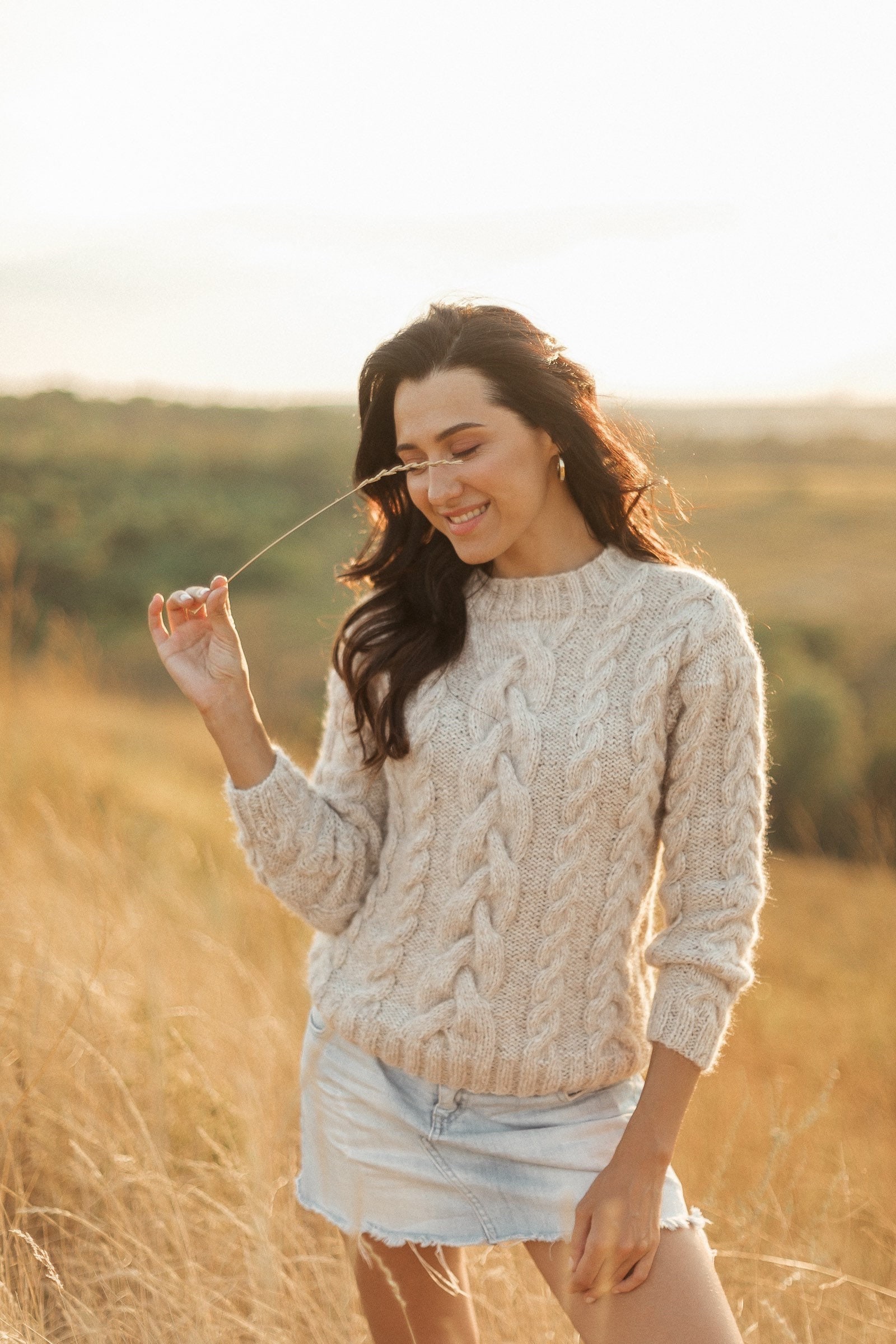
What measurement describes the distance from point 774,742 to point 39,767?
872cm

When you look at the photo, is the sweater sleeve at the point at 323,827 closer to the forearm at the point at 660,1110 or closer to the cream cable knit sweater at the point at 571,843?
the cream cable knit sweater at the point at 571,843

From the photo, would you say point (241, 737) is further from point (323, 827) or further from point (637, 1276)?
point (637, 1276)

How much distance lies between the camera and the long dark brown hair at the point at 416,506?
1.76 m

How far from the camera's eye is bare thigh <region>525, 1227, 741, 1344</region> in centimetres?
143

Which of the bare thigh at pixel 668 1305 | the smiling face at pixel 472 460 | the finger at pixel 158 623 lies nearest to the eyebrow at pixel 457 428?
the smiling face at pixel 472 460

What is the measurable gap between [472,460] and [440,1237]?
3.78 ft

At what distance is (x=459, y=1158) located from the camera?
1643mm

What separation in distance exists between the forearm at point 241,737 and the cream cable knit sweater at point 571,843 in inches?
1.4

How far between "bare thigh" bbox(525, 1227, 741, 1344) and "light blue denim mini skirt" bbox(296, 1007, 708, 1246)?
0.03 metres

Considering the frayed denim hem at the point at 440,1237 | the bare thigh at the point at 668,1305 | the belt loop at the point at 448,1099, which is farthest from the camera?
the belt loop at the point at 448,1099

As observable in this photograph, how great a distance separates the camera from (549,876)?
5.38ft

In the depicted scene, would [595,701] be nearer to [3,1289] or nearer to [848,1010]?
[3,1289]

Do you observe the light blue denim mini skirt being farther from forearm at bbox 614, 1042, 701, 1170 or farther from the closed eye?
the closed eye

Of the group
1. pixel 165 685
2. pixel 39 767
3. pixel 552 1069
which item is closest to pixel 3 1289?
pixel 552 1069
